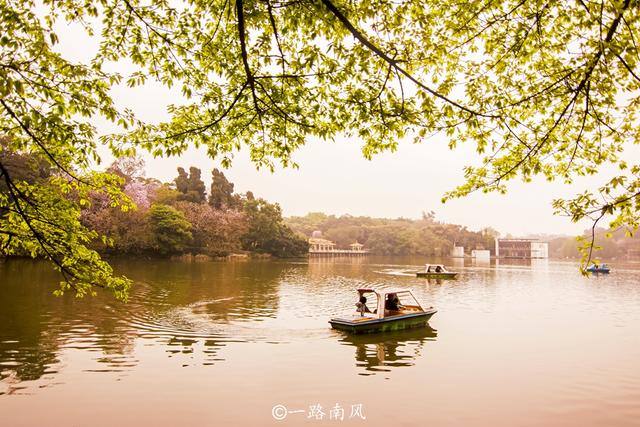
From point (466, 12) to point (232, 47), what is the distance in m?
3.72

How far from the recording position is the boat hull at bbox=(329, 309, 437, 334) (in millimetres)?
15305

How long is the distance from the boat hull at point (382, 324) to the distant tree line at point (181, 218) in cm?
2678

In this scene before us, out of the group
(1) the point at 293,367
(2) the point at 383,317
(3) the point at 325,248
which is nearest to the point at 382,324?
(2) the point at 383,317

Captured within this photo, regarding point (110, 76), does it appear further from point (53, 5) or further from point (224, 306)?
point (224, 306)

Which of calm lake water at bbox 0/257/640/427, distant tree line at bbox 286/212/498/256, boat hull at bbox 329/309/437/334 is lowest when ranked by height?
calm lake water at bbox 0/257/640/427

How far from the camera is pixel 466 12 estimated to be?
6.64 meters

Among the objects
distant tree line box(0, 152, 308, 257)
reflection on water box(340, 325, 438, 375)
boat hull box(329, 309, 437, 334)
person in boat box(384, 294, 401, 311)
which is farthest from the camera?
distant tree line box(0, 152, 308, 257)

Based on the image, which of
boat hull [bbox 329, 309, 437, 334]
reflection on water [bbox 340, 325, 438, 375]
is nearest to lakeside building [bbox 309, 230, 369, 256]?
boat hull [bbox 329, 309, 437, 334]

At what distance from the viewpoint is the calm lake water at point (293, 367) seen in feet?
29.7

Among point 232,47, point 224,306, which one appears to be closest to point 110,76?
point 232,47

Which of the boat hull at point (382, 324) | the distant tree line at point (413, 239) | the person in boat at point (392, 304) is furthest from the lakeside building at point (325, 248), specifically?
the boat hull at point (382, 324)

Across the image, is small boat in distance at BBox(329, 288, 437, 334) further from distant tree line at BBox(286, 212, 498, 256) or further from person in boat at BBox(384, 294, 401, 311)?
distant tree line at BBox(286, 212, 498, 256)

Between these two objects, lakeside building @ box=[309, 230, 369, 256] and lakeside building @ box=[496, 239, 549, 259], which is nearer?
lakeside building @ box=[309, 230, 369, 256]

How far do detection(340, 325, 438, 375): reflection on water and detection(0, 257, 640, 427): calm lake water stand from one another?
66 millimetres
